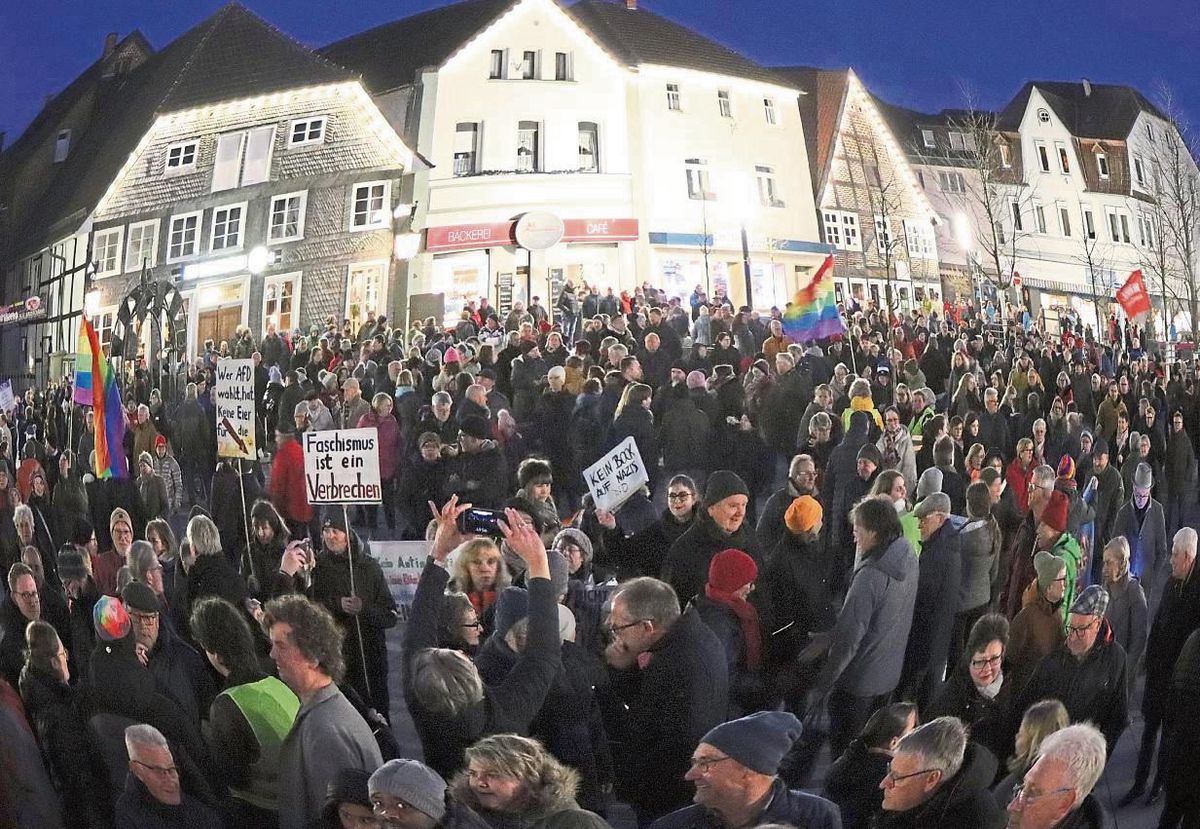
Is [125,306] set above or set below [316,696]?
above

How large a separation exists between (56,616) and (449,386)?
2641 mm

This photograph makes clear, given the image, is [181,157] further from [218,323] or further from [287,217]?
[218,323]

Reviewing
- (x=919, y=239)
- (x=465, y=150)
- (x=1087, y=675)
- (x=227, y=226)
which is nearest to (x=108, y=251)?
(x=227, y=226)

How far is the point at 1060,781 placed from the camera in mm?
5422

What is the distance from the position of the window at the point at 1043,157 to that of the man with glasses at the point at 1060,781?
4133mm

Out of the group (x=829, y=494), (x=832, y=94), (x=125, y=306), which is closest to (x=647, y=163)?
(x=832, y=94)

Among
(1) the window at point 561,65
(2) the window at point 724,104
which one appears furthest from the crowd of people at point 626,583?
(1) the window at point 561,65

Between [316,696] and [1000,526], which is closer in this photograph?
[316,696]

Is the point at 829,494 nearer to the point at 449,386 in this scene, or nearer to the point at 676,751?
the point at 449,386

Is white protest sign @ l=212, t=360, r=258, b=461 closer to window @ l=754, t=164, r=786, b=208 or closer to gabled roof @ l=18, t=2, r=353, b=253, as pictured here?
gabled roof @ l=18, t=2, r=353, b=253

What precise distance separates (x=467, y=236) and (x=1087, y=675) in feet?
12.9

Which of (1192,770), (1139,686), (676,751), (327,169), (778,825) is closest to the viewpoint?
(778,825)

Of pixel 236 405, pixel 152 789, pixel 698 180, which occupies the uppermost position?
pixel 698 180

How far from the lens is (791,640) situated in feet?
23.3
